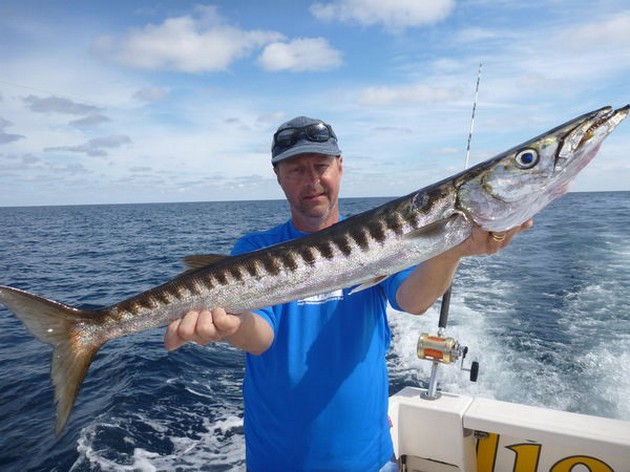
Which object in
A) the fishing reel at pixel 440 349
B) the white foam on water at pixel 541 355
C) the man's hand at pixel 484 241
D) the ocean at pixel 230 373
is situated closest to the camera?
the man's hand at pixel 484 241

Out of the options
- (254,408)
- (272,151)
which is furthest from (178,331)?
(272,151)

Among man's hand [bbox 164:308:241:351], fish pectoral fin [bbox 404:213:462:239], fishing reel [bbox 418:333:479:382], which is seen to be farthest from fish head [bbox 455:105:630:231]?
fishing reel [bbox 418:333:479:382]

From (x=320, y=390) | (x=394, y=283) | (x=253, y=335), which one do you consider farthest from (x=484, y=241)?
(x=253, y=335)

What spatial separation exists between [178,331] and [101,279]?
73.3 feet

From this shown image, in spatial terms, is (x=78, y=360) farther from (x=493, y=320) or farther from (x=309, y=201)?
(x=493, y=320)

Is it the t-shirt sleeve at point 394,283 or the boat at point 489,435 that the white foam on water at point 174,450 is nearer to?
the boat at point 489,435

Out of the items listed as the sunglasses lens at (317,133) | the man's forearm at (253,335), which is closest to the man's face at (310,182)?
the sunglasses lens at (317,133)

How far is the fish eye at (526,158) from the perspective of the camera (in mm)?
3260

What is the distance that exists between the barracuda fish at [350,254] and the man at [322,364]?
163mm

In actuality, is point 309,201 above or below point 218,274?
above

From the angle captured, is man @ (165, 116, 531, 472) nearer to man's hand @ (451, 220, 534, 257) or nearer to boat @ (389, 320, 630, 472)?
man's hand @ (451, 220, 534, 257)

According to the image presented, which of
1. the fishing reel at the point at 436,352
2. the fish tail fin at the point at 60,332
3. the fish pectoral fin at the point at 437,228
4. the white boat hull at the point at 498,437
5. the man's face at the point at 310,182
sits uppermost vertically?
the man's face at the point at 310,182

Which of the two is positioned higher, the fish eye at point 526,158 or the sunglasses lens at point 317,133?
the sunglasses lens at point 317,133

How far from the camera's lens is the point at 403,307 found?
3781mm
